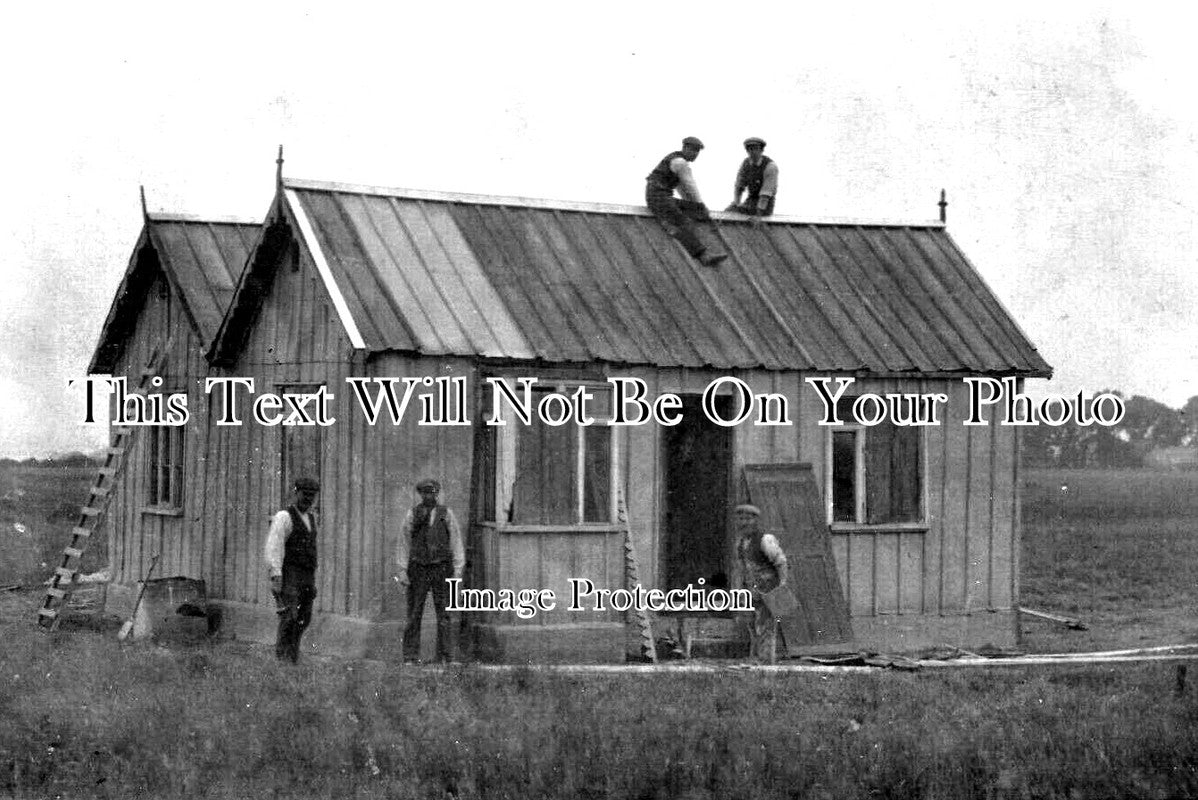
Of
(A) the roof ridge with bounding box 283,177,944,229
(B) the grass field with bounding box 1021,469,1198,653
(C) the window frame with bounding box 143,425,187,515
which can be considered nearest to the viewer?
(A) the roof ridge with bounding box 283,177,944,229

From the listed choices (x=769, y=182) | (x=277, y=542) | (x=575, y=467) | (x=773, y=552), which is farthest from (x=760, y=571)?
(x=769, y=182)

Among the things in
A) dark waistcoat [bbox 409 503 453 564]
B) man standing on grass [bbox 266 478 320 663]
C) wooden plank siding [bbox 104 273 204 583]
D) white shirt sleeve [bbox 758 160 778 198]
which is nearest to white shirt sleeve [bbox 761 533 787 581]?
dark waistcoat [bbox 409 503 453 564]

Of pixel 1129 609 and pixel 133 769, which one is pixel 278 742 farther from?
pixel 1129 609

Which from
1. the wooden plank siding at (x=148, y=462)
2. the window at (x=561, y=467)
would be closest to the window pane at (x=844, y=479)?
the window at (x=561, y=467)

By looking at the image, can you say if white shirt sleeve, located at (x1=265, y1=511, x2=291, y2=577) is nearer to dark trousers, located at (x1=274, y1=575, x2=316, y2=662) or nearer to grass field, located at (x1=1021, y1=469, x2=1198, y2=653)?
dark trousers, located at (x1=274, y1=575, x2=316, y2=662)

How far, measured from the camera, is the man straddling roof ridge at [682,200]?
2125cm

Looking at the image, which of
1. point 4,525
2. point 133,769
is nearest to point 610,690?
point 133,769

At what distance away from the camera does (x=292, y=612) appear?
57.4 ft

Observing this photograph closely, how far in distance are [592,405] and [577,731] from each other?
616 centimetres

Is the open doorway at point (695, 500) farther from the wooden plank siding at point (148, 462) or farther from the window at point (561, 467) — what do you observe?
the wooden plank siding at point (148, 462)

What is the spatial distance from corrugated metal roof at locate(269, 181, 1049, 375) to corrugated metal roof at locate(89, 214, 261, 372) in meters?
3.37

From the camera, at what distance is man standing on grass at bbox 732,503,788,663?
1884 centimetres

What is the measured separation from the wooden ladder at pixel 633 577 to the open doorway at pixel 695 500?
126 cm

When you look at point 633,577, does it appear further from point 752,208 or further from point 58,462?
point 58,462
